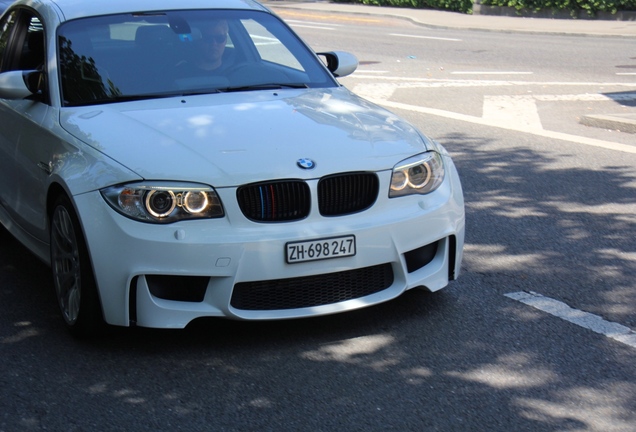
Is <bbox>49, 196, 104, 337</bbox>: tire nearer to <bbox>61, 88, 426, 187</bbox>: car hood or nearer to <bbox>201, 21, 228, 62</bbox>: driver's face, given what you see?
<bbox>61, 88, 426, 187</bbox>: car hood

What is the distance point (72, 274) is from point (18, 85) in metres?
1.23

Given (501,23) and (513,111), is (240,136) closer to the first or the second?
(513,111)

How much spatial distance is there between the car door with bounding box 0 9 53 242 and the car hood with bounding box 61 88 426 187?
0.83ft

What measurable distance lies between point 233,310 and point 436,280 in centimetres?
110

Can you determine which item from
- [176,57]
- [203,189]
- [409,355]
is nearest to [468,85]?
[176,57]

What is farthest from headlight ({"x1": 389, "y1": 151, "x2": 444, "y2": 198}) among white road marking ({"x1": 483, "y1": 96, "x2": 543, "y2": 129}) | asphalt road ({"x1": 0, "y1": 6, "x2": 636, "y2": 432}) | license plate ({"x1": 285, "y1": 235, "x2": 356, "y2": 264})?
white road marking ({"x1": 483, "y1": 96, "x2": 543, "y2": 129})

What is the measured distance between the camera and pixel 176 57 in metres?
6.11

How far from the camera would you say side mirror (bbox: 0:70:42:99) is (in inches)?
225

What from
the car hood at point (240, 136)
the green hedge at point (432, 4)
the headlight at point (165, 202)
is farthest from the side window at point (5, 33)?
the green hedge at point (432, 4)

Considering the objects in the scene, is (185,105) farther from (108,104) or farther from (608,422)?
(608,422)

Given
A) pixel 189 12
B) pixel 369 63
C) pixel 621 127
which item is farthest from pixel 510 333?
pixel 369 63

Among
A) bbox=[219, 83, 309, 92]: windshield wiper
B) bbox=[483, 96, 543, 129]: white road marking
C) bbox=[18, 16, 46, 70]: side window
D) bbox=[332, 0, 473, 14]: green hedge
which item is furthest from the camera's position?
bbox=[332, 0, 473, 14]: green hedge

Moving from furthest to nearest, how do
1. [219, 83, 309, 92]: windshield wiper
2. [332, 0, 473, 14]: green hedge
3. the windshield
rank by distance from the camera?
[332, 0, 473, 14]: green hedge, [219, 83, 309, 92]: windshield wiper, the windshield

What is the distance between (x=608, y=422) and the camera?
4.07m
